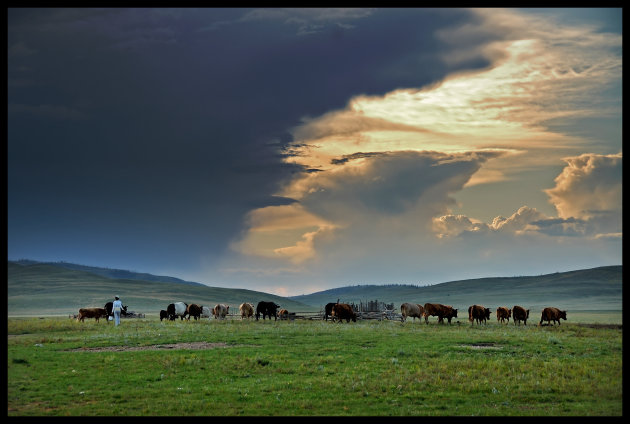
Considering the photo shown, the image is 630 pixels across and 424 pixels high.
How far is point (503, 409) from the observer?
16.7 meters

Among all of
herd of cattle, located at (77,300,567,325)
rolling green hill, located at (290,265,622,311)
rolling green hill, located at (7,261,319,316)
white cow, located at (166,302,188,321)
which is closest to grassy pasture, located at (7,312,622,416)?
herd of cattle, located at (77,300,567,325)

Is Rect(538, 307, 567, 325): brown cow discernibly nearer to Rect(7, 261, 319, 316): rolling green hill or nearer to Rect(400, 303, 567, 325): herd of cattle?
Rect(400, 303, 567, 325): herd of cattle

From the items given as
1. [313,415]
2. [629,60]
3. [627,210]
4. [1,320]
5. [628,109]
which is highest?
[629,60]

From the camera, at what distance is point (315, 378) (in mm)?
20516

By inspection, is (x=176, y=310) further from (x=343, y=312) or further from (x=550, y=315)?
(x=550, y=315)

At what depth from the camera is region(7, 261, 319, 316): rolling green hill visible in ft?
411

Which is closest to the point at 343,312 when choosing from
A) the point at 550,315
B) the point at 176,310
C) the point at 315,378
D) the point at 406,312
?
the point at 406,312

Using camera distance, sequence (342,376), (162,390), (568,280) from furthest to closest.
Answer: (568,280)
(342,376)
(162,390)

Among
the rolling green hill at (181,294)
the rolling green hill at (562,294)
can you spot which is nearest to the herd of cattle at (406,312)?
the rolling green hill at (181,294)

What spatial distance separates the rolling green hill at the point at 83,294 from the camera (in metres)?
125

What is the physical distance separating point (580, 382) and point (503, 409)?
4.86 meters

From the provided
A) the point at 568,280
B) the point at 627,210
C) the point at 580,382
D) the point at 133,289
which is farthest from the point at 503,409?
the point at 568,280

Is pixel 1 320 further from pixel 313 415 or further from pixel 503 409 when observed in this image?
pixel 503 409

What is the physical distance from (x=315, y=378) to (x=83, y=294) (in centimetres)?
13775
